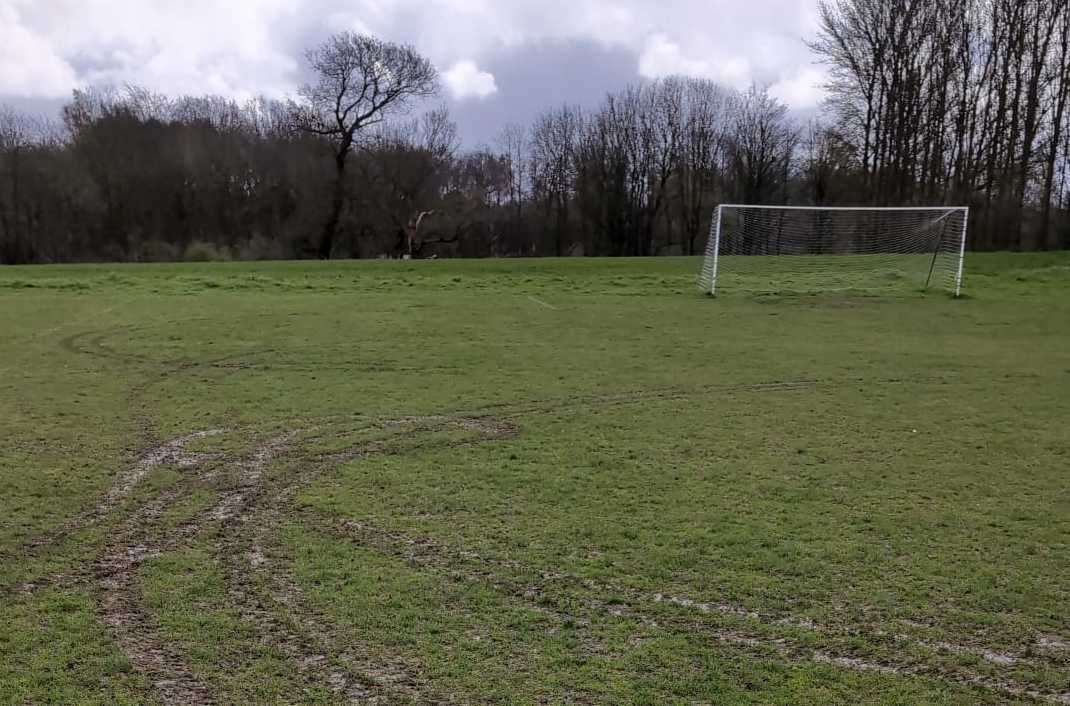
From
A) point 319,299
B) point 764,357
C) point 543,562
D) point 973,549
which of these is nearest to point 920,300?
point 764,357

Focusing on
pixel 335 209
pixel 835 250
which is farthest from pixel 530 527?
pixel 335 209

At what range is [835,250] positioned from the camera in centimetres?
2278

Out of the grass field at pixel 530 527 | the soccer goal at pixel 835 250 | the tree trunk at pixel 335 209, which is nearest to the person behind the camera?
the grass field at pixel 530 527

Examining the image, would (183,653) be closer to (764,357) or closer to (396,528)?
(396,528)

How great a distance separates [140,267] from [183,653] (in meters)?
22.9

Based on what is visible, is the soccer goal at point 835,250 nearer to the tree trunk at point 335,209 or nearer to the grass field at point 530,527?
the grass field at point 530,527

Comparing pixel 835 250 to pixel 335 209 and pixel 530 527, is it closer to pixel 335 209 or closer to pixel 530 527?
pixel 530 527

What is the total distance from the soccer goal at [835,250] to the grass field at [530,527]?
31.8 ft

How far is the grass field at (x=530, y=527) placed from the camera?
2820mm

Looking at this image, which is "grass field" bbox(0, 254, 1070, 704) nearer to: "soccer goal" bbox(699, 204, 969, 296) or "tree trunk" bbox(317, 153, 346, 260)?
"soccer goal" bbox(699, 204, 969, 296)

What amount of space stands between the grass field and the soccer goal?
9.70m

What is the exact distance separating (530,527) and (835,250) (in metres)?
20.9

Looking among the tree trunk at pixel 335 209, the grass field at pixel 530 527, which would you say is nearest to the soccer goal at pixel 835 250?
the grass field at pixel 530 527

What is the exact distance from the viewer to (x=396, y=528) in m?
4.10
